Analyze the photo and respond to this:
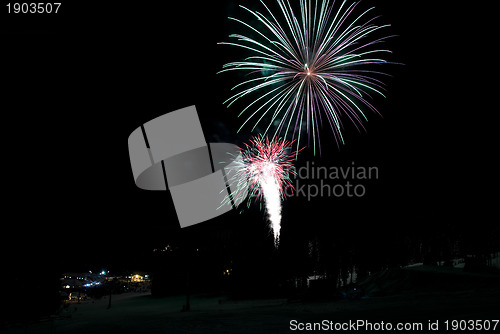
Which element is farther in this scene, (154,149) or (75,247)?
(75,247)

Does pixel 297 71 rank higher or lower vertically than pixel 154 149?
higher

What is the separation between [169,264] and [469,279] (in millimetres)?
38832

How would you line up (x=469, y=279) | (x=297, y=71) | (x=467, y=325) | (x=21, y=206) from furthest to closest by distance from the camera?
(x=21, y=206), (x=469, y=279), (x=297, y=71), (x=467, y=325)

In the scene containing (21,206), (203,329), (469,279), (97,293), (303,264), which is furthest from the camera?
(97,293)

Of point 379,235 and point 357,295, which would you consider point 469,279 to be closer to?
point 357,295

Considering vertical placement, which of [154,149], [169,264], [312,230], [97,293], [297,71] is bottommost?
[97,293]

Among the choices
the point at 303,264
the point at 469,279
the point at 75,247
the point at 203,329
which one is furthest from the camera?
the point at 75,247

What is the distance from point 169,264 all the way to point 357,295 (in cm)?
3293

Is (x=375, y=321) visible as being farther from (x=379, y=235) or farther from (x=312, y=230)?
(x=379, y=235)

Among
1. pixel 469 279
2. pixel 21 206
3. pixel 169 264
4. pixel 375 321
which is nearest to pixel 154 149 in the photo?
pixel 21 206

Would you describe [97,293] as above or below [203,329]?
below

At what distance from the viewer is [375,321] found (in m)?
14.8

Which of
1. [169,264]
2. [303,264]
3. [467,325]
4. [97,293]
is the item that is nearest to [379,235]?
[303,264]

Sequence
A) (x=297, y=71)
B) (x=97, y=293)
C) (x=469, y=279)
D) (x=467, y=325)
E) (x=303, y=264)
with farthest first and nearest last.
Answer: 1. (x=97, y=293)
2. (x=303, y=264)
3. (x=469, y=279)
4. (x=297, y=71)
5. (x=467, y=325)
